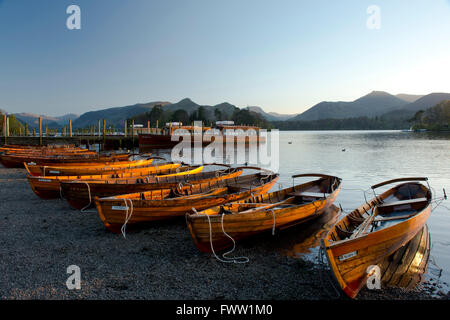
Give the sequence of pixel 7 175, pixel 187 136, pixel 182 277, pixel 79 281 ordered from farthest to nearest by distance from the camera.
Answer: pixel 187 136 < pixel 7 175 < pixel 182 277 < pixel 79 281

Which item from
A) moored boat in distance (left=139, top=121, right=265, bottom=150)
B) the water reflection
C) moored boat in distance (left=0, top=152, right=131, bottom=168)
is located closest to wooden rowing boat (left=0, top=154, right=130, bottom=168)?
moored boat in distance (left=0, top=152, right=131, bottom=168)

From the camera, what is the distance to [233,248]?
302 inches

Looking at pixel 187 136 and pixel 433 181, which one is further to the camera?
pixel 187 136

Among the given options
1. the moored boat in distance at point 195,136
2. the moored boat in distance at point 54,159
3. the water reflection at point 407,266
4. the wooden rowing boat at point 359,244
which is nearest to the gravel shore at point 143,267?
the water reflection at point 407,266

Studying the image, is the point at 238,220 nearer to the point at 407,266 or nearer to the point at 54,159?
the point at 407,266

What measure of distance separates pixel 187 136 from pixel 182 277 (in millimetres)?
50221

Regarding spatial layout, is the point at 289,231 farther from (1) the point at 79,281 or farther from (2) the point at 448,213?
(2) the point at 448,213

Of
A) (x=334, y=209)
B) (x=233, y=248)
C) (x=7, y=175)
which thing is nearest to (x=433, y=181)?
(x=334, y=209)

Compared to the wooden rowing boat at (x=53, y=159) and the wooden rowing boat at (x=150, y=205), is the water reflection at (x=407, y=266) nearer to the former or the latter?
the wooden rowing boat at (x=150, y=205)

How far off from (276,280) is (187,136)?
5051cm

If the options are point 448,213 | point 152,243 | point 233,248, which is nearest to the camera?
point 233,248

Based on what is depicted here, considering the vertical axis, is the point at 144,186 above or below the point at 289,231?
above
